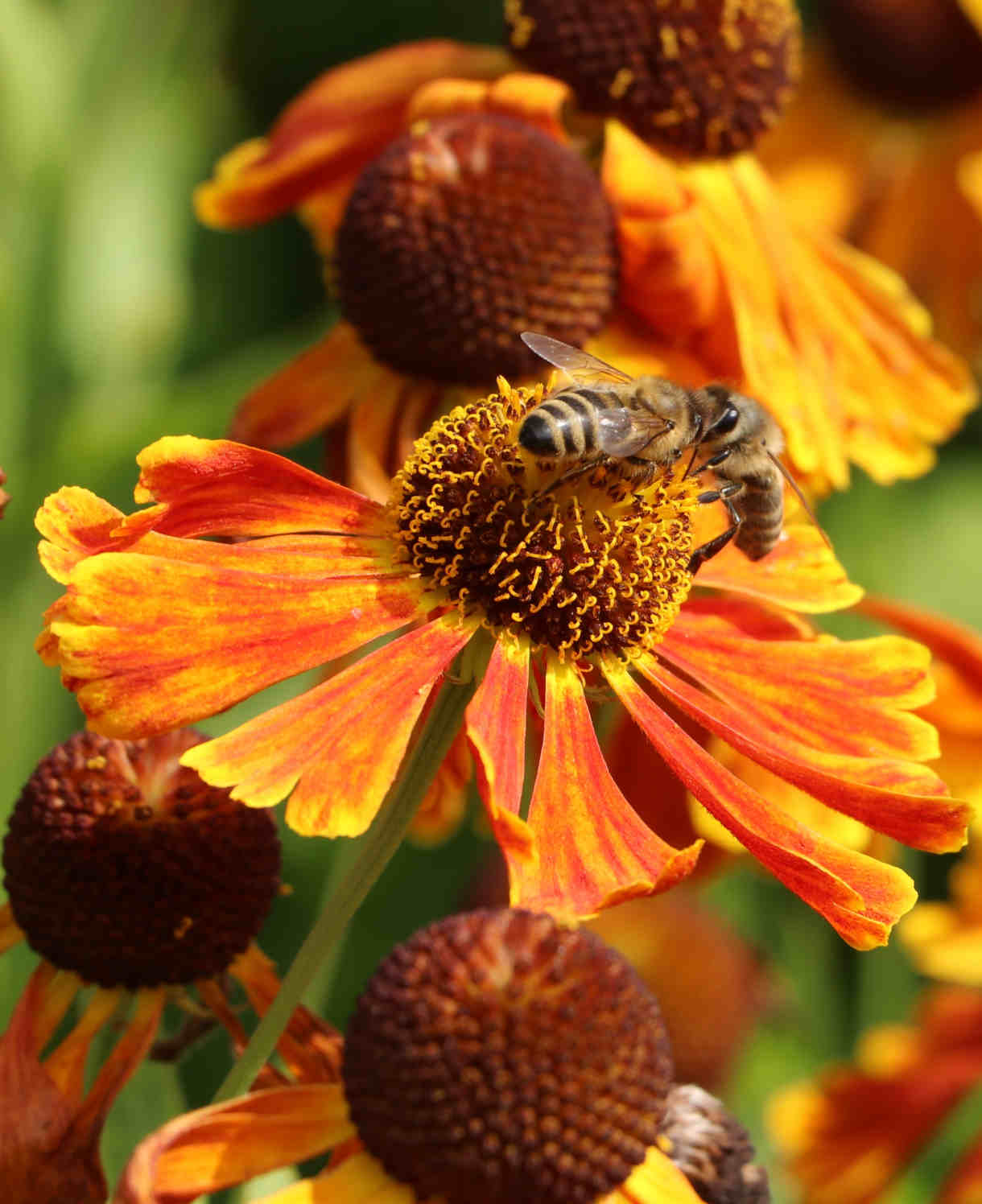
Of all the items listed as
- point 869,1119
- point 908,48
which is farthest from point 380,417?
point 908,48

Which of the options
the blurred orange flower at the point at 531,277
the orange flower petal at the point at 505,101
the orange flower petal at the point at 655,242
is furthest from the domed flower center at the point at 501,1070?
the orange flower petal at the point at 505,101

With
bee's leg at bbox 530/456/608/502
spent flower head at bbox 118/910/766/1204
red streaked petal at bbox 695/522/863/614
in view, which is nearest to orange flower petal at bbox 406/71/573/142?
red streaked petal at bbox 695/522/863/614

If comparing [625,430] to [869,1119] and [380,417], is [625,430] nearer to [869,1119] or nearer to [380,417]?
Result: [380,417]

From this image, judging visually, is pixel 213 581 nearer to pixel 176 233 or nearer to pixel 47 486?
pixel 47 486

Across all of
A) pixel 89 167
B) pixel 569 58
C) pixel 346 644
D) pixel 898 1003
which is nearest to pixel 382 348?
pixel 569 58

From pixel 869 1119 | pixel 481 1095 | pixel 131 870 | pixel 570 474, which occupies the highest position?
pixel 570 474

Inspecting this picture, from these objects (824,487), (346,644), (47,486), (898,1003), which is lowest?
(898,1003)

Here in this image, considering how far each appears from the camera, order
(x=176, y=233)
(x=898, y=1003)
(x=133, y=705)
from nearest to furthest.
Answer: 1. (x=133, y=705)
2. (x=898, y=1003)
3. (x=176, y=233)

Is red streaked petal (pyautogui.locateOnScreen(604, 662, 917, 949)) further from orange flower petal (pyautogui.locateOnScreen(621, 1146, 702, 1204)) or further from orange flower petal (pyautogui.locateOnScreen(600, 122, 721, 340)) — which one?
orange flower petal (pyautogui.locateOnScreen(600, 122, 721, 340))

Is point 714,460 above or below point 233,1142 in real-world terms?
above
